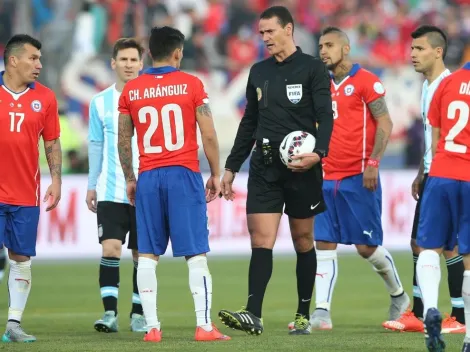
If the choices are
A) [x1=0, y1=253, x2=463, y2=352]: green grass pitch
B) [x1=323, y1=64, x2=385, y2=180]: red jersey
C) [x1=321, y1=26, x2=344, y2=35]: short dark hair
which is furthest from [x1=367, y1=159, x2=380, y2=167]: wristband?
[x1=0, y1=253, x2=463, y2=352]: green grass pitch

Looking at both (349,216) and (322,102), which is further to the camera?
(349,216)

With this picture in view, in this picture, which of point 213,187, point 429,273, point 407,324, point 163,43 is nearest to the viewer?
point 429,273

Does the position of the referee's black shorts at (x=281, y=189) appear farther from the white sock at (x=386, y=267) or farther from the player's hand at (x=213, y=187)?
the white sock at (x=386, y=267)

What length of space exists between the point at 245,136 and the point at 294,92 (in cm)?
59

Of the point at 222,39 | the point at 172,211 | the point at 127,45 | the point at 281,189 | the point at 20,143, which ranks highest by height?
the point at 222,39

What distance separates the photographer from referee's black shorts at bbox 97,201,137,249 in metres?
9.02

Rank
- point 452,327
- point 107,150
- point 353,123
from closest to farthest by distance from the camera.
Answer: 1. point 452,327
2. point 107,150
3. point 353,123

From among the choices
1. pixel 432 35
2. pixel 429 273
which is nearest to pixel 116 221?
pixel 432 35

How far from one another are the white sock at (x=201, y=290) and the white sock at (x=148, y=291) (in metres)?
0.28

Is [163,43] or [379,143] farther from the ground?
[163,43]

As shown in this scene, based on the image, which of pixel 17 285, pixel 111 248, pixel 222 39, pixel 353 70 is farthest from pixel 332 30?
pixel 222 39

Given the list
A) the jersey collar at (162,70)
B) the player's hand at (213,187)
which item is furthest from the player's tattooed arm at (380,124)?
the jersey collar at (162,70)

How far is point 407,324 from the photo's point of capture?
8.73 m

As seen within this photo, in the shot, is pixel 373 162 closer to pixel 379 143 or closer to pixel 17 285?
pixel 379 143
